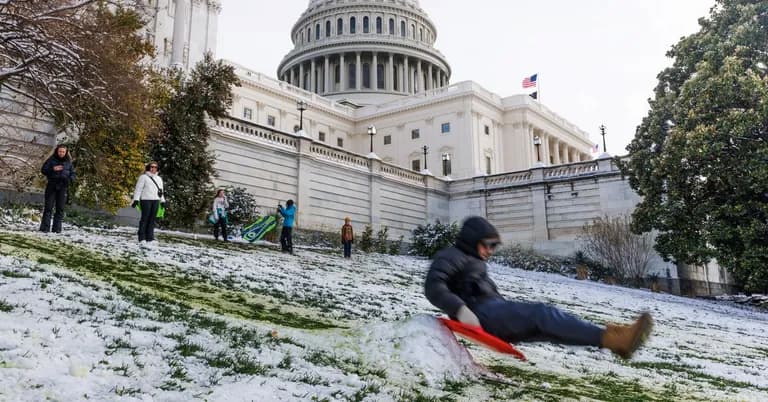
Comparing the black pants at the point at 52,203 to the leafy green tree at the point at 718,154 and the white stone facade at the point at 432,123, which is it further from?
the white stone facade at the point at 432,123

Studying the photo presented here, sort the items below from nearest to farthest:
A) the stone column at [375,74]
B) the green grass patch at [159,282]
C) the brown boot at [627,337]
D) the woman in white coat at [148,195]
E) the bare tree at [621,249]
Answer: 1. the brown boot at [627,337]
2. the green grass patch at [159,282]
3. the woman in white coat at [148,195]
4. the bare tree at [621,249]
5. the stone column at [375,74]

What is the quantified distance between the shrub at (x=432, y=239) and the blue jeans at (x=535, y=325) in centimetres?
2202

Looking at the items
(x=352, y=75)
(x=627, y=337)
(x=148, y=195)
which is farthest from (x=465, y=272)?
(x=352, y=75)

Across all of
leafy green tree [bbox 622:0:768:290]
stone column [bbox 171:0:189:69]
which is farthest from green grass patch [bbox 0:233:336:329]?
stone column [bbox 171:0:189:69]

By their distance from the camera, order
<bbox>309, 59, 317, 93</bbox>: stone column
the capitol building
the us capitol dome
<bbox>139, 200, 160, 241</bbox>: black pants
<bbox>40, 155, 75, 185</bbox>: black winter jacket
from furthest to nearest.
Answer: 1. <bbox>309, 59, 317, 93</bbox>: stone column
2. the us capitol dome
3. the capitol building
4. <bbox>139, 200, 160, 241</bbox>: black pants
5. <bbox>40, 155, 75, 185</bbox>: black winter jacket

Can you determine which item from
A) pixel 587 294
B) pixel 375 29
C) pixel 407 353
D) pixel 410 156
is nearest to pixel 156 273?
pixel 407 353

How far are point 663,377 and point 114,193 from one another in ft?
57.1

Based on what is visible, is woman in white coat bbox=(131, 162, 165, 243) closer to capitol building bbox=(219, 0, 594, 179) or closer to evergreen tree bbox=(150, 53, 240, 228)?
evergreen tree bbox=(150, 53, 240, 228)

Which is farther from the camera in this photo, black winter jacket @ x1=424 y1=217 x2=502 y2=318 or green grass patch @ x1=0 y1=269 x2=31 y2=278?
green grass patch @ x1=0 y1=269 x2=31 y2=278

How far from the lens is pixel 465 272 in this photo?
474cm

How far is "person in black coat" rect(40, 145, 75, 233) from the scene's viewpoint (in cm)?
1131

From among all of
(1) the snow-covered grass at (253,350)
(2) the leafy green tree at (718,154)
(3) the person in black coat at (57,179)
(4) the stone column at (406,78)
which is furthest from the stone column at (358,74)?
(1) the snow-covered grass at (253,350)

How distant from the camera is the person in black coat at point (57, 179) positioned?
37.1 ft

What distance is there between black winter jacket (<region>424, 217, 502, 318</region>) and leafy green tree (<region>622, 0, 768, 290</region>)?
685 inches
